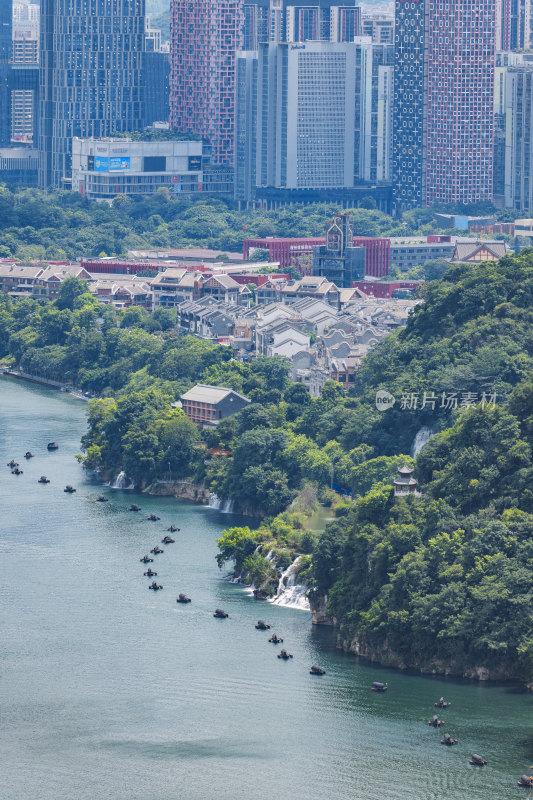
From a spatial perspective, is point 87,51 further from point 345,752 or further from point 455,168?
point 345,752

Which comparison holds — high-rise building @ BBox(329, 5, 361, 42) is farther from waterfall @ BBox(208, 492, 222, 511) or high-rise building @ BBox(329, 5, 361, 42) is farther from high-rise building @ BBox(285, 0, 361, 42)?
waterfall @ BBox(208, 492, 222, 511)

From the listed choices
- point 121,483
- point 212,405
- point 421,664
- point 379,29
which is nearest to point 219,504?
point 121,483

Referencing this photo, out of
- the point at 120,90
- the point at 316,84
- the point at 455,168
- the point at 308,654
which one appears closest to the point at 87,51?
the point at 120,90

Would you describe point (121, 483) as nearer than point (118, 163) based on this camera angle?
Yes

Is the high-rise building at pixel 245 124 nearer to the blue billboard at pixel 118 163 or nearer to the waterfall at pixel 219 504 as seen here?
the blue billboard at pixel 118 163

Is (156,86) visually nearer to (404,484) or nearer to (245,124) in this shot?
(245,124)

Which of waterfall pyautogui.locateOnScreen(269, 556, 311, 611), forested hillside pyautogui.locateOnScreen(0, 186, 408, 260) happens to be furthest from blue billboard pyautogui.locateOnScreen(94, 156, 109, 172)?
→ waterfall pyautogui.locateOnScreen(269, 556, 311, 611)
